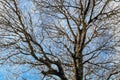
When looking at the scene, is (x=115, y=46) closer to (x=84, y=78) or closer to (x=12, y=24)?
(x=84, y=78)

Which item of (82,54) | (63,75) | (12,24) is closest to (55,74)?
(63,75)

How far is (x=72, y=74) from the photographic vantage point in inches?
720

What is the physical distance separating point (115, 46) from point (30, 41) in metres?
3.80

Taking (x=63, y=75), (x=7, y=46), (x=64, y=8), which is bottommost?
(x=63, y=75)

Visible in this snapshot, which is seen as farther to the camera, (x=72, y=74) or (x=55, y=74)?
(x=72, y=74)

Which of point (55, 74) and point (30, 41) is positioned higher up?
point (30, 41)

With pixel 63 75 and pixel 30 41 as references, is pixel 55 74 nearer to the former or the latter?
pixel 63 75

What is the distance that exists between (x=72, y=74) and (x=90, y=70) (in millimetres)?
842

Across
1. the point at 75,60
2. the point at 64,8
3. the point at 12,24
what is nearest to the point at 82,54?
the point at 75,60

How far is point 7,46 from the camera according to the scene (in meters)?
17.6

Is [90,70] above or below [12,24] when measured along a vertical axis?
below

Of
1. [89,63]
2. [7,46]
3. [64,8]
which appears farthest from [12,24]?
[89,63]

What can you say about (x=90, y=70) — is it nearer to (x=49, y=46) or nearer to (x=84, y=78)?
(x=84, y=78)

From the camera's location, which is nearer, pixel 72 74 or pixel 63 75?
pixel 63 75
